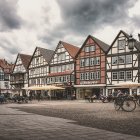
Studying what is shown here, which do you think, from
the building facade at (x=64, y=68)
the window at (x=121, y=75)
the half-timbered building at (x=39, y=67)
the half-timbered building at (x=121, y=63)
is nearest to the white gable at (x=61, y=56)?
the building facade at (x=64, y=68)

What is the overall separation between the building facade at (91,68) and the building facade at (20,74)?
58.7ft

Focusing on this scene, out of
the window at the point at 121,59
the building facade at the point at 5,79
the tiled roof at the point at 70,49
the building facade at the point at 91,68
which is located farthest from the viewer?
the building facade at the point at 5,79

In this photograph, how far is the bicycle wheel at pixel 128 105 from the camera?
16.2 metres

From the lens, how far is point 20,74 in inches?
2518

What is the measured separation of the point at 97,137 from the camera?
6914mm

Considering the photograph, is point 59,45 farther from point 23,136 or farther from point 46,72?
point 23,136

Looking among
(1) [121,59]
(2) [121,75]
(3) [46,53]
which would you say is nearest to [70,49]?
(3) [46,53]

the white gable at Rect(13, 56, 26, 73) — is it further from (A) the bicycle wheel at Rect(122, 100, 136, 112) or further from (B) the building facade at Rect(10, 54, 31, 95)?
(A) the bicycle wheel at Rect(122, 100, 136, 112)

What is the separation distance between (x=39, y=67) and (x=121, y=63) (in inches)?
841

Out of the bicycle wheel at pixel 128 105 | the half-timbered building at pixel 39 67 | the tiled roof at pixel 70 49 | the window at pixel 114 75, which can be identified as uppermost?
the tiled roof at pixel 70 49

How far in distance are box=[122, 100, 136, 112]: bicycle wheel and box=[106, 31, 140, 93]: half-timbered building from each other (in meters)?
24.7

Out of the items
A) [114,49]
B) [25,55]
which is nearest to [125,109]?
[114,49]

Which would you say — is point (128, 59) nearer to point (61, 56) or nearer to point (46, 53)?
point (61, 56)

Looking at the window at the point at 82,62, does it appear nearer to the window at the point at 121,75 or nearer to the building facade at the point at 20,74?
the window at the point at 121,75
